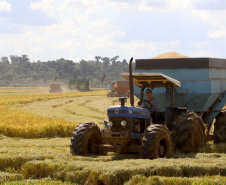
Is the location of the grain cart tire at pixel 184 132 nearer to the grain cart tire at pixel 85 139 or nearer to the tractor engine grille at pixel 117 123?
the tractor engine grille at pixel 117 123

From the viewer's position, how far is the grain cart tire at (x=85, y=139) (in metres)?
9.99

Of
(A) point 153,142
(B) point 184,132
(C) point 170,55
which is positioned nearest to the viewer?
(A) point 153,142

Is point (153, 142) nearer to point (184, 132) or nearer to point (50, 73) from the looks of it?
point (184, 132)

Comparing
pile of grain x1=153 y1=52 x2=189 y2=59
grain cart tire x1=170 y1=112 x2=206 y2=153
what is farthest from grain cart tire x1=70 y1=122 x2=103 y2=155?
pile of grain x1=153 y1=52 x2=189 y2=59

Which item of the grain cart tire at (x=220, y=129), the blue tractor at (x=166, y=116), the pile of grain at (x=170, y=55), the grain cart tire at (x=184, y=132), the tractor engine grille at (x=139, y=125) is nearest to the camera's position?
the blue tractor at (x=166, y=116)

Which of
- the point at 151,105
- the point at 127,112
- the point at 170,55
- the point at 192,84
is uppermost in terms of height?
the point at 170,55

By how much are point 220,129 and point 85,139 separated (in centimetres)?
493

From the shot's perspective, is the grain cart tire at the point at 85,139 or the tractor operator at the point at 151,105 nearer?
the grain cart tire at the point at 85,139

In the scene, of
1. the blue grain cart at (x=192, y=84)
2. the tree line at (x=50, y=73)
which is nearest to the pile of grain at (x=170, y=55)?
the blue grain cart at (x=192, y=84)

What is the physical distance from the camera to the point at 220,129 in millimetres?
13156

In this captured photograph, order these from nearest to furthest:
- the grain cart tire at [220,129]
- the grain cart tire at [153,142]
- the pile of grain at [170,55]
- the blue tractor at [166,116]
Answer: the grain cart tire at [153,142]
the blue tractor at [166,116]
the grain cart tire at [220,129]
the pile of grain at [170,55]

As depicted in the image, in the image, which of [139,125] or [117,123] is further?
[139,125]

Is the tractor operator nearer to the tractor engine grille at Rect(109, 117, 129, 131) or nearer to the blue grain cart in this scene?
the tractor engine grille at Rect(109, 117, 129, 131)

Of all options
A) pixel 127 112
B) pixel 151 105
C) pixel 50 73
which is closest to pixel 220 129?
pixel 151 105
